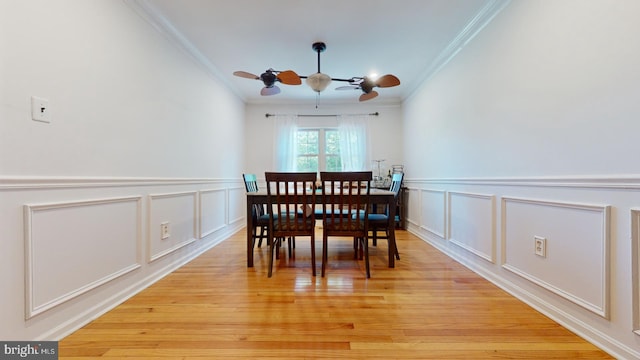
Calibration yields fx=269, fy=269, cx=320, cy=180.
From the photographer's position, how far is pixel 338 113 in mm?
5016

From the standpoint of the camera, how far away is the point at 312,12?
2.30 m

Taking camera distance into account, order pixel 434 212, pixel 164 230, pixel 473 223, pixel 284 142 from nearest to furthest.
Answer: pixel 164 230 → pixel 473 223 → pixel 434 212 → pixel 284 142

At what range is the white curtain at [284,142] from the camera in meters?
4.93

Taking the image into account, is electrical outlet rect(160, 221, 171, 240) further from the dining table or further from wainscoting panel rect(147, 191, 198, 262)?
the dining table

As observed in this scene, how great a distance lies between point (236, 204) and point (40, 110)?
3.13 m

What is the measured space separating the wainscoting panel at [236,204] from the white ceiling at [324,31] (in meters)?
1.74

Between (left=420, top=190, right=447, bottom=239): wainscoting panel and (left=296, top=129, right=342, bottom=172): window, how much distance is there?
6.07 feet

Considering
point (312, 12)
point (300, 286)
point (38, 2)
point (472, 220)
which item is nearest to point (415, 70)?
point (312, 12)

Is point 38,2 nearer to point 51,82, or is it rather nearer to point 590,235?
point 51,82

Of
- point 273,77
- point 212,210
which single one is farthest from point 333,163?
point 273,77

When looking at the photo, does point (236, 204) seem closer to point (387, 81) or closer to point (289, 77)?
point (289, 77)

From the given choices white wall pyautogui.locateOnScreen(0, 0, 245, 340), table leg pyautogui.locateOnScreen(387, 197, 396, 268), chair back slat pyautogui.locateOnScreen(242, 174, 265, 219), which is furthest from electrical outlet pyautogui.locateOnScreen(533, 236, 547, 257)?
white wall pyautogui.locateOnScreen(0, 0, 245, 340)

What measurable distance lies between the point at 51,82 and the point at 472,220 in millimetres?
3158

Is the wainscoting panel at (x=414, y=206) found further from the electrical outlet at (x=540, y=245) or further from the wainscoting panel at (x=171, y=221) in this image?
the wainscoting panel at (x=171, y=221)
